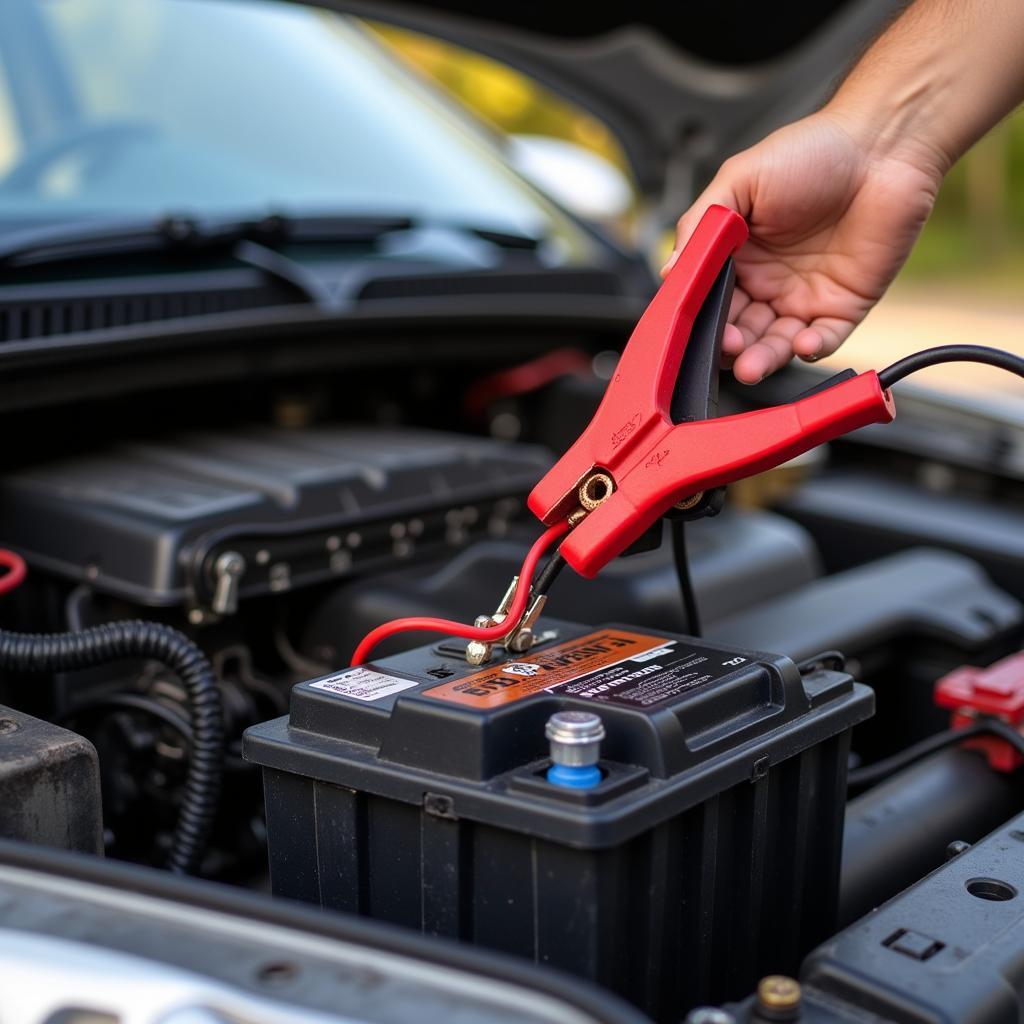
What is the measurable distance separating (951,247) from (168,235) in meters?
14.3

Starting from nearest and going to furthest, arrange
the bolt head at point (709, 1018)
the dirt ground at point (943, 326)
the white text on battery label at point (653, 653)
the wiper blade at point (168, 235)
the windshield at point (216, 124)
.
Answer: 1. the bolt head at point (709, 1018)
2. the white text on battery label at point (653, 653)
3. the wiper blade at point (168, 235)
4. the windshield at point (216, 124)
5. the dirt ground at point (943, 326)

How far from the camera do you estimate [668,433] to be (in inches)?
43.2

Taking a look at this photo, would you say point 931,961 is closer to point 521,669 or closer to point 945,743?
point 521,669

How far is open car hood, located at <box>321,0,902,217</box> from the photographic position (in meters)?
2.29

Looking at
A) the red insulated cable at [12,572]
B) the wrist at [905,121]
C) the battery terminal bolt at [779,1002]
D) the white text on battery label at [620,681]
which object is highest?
the wrist at [905,121]

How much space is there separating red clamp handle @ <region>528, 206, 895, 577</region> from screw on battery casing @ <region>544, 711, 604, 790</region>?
213 millimetres

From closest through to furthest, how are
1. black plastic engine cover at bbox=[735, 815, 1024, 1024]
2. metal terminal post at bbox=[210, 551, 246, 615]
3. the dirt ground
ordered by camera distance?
black plastic engine cover at bbox=[735, 815, 1024, 1024] → metal terminal post at bbox=[210, 551, 246, 615] → the dirt ground

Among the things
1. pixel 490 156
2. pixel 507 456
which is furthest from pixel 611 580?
pixel 490 156

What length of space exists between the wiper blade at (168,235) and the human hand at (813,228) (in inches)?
30.0

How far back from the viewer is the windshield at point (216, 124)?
1881 millimetres

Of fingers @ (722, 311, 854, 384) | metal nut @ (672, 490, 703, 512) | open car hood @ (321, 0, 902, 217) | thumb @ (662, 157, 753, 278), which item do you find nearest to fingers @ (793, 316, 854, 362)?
fingers @ (722, 311, 854, 384)

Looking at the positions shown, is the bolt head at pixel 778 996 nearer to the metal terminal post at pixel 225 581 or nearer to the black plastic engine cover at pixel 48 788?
the black plastic engine cover at pixel 48 788

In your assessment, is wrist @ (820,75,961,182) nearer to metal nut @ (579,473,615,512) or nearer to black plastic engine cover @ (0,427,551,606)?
metal nut @ (579,473,615,512)

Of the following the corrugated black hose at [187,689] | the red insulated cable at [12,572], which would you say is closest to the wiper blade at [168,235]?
the red insulated cable at [12,572]
